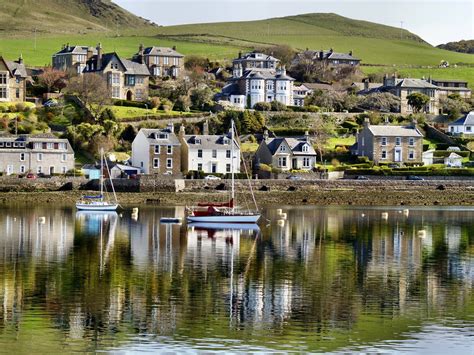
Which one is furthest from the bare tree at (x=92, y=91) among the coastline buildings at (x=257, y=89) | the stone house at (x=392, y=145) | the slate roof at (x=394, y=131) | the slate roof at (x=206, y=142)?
the slate roof at (x=394, y=131)

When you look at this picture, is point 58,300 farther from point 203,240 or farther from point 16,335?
point 203,240

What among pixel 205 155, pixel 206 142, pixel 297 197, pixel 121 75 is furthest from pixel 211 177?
pixel 121 75

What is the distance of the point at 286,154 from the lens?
10169 cm

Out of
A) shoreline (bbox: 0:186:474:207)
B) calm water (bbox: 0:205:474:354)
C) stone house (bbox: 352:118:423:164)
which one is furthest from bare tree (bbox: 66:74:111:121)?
calm water (bbox: 0:205:474:354)

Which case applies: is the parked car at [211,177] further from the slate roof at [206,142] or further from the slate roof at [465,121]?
the slate roof at [465,121]

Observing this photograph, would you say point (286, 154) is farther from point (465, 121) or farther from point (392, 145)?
point (465, 121)

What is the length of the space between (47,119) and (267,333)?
80737 millimetres

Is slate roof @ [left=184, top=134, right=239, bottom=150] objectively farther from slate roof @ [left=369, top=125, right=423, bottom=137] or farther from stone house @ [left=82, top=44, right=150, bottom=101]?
stone house @ [left=82, top=44, right=150, bottom=101]

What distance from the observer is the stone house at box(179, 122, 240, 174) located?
98.9 meters

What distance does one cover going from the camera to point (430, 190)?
305 feet

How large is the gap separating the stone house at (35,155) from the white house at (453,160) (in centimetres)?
3634

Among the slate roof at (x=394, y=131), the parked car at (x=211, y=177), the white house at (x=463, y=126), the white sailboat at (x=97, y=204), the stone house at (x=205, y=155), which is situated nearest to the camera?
the white sailboat at (x=97, y=204)

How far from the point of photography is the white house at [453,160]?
105m

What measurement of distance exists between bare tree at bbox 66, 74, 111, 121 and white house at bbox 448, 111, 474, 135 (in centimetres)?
3804
